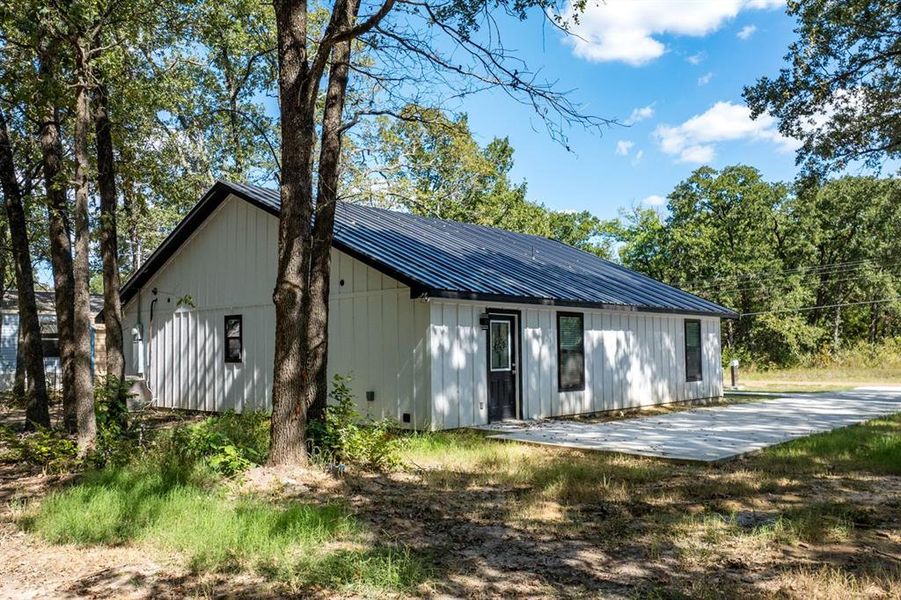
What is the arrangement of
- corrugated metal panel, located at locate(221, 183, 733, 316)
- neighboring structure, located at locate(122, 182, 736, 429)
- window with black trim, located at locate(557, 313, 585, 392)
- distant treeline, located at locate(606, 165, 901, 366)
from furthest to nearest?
distant treeline, located at locate(606, 165, 901, 366) → window with black trim, located at locate(557, 313, 585, 392) → corrugated metal panel, located at locate(221, 183, 733, 316) → neighboring structure, located at locate(122, 182, 736, 429)

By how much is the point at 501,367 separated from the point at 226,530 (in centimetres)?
784

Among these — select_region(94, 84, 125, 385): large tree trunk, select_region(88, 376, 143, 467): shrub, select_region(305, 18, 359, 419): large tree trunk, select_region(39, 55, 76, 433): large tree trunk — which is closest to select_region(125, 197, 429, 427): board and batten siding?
select_region(305, 18, 359, 419): large tree trunk

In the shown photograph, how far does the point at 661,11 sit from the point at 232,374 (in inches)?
430

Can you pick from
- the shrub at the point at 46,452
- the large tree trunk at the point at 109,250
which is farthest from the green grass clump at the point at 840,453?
the large tree trunk at the point at 109,250

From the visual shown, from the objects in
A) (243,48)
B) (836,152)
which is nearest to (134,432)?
(836,152)

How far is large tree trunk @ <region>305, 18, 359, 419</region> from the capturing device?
7934mm

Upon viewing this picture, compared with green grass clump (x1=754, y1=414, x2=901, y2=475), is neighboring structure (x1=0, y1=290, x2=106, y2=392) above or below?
above

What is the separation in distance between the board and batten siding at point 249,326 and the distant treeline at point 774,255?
26.4m

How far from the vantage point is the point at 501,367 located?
12.1 meters

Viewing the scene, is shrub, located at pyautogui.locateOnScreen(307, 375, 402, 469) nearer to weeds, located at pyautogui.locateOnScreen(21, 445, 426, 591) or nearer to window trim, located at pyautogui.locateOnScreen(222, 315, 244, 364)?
weeds, located at pyautogui.locateOnScreen(21, 445, 426, 591)

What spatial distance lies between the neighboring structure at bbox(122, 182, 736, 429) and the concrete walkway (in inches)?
41.8

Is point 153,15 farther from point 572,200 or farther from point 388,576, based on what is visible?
point 572,200

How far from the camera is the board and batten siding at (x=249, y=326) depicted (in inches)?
446

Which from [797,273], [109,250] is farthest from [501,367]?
[797,273]
